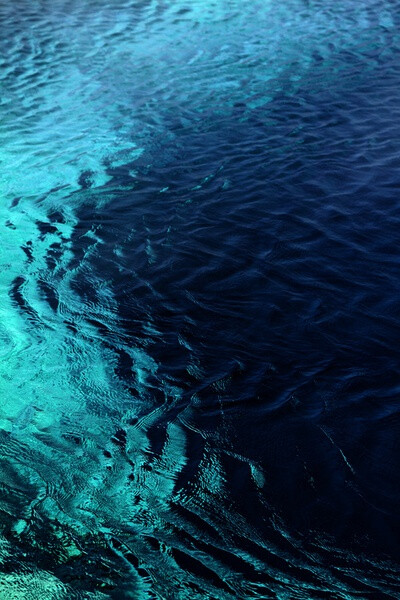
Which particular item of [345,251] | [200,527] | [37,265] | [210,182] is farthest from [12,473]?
[210,182]

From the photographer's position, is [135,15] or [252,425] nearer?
[252,425]

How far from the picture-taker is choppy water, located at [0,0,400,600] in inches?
128

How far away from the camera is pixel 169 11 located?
38.8 ft

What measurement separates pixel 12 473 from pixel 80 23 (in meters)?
9.49

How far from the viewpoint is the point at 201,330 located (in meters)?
4.73

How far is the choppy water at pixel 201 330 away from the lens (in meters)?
3.26

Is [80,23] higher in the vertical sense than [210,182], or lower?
higher

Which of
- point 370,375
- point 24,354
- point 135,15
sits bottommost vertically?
point 370,375

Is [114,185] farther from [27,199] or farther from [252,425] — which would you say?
[252,425]

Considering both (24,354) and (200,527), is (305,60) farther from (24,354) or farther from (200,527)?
(200,527)

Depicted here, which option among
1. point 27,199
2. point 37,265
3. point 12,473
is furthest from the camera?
point 27,199

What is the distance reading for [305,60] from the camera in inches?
369

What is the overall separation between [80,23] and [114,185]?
589 cm

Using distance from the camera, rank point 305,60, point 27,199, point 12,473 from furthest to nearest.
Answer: point 305,60 → point 27,199 → point 12,473
